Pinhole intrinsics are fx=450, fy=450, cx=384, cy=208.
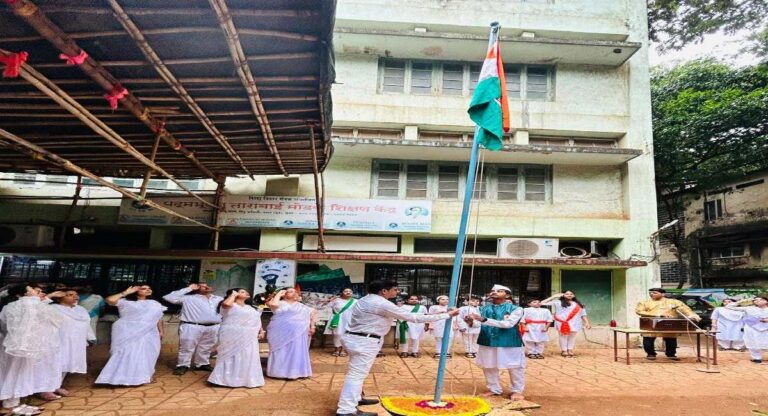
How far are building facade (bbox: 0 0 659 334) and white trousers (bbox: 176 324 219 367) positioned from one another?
161 inches

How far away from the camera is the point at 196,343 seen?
25.7ft

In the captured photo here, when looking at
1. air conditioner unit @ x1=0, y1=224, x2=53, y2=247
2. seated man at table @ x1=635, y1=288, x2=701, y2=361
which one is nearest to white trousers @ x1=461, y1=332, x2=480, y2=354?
seated man at table @ x1=635, y1=288, x2=701, y2=361

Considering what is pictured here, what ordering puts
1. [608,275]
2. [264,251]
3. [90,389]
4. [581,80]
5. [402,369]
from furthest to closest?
[581,80], [608,275], [264,251], [402,369], [90,389]

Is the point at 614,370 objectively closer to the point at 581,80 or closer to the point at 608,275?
the point at 608,275

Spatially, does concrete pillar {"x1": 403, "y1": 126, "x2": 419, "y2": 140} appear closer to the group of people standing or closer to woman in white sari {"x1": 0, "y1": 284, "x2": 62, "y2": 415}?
the group of people standing

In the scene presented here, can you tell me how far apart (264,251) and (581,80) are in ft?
35.3

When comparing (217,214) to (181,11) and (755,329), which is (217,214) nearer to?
(181,11)

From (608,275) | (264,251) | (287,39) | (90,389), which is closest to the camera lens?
(287,39)

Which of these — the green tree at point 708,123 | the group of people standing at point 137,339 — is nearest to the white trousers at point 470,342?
the group of people standing at point 137,339

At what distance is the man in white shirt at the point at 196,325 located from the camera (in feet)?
25.4

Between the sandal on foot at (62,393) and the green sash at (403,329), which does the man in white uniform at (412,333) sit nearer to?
the green sash at (403,329)

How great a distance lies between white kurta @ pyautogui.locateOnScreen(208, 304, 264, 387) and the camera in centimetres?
654

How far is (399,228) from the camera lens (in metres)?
12.4

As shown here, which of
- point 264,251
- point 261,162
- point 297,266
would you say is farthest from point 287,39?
point 297,266
